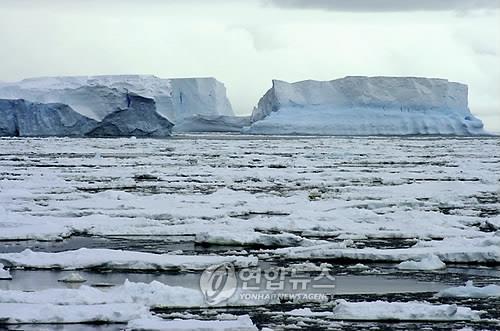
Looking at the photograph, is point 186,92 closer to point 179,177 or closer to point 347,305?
point 179,177

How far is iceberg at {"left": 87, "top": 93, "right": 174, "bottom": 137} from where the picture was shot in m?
34.4

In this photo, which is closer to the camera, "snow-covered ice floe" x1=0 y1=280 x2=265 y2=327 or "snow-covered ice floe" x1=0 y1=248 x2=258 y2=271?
"snow-covered ice floe" x1=0 y1=280 x2=265 y2=327

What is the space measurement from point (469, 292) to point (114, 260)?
2.74 meters

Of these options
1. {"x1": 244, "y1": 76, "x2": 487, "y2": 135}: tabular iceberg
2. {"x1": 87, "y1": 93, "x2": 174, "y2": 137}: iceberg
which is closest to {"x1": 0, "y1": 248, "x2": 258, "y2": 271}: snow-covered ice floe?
{"x1": 87, "y1": 93, "x2": 174, "y2": 137}: iceberg

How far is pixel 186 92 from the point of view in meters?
46.0

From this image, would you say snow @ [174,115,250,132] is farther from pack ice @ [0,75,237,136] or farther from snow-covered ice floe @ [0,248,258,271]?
snow-covered ice floe @ [0,248,258,271]

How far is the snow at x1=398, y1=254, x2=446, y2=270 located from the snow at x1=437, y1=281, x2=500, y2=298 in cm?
101

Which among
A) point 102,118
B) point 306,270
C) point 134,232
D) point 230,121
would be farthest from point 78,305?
point 230,121

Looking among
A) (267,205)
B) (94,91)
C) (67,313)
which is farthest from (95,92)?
(67,313)

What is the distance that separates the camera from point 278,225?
29.1 ft

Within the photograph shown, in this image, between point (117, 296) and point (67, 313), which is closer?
point (67, 313)

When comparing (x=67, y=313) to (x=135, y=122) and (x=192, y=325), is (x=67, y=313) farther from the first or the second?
(x=135, y=122)

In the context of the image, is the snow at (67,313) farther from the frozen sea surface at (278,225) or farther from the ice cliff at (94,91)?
the ice cliff at (94,91)

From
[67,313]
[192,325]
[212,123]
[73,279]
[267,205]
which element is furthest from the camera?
[212,123]
